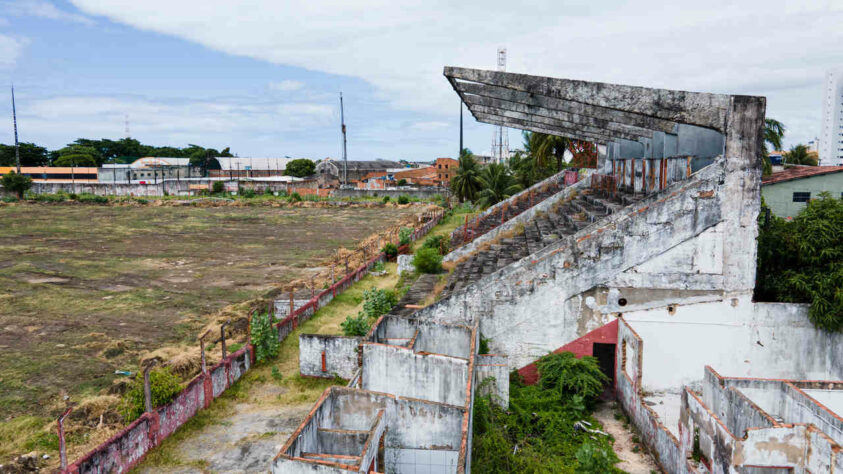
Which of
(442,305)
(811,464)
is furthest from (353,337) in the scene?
(811,464)

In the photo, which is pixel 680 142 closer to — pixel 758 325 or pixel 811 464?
pixel 758 325

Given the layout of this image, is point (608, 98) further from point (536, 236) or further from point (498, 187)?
point (498, 187)

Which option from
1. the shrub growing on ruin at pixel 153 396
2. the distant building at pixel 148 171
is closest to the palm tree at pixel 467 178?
the shrub growing on ruin at pixel 153 396

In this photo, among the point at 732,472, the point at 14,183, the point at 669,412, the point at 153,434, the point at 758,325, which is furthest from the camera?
the point at 14,183

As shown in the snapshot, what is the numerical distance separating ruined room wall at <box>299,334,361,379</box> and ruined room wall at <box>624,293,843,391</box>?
5.88 metres

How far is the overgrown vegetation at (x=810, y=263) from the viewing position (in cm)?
1066

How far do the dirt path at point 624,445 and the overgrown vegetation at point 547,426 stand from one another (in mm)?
208

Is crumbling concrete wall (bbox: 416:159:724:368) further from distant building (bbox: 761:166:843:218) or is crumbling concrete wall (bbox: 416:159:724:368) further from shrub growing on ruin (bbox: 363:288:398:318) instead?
distant building (bbox: 761:166:843:218)

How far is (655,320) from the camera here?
11.4m

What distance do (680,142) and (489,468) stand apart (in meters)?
9.24

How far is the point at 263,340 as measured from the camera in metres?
13.2

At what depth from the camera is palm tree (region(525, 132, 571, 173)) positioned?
34250mm

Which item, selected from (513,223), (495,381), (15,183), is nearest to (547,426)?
(495,381)

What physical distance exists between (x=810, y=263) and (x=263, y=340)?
12.0m
